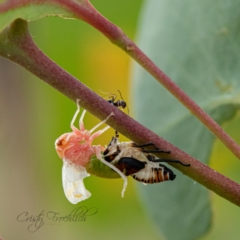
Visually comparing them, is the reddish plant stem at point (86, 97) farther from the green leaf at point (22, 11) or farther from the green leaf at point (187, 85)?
the green leaf at point (187, 85)

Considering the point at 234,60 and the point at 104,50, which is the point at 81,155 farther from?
the point at 104,50

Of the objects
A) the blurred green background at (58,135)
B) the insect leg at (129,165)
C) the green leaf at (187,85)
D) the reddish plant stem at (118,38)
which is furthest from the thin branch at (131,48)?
the blurred green background at (58,135)

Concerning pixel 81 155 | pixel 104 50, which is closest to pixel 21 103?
pixel 104 50

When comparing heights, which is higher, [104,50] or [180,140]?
[104,50]

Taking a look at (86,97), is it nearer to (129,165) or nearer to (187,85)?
(129,165)

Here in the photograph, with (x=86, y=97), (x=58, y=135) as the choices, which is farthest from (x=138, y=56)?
(x=58, y=135)

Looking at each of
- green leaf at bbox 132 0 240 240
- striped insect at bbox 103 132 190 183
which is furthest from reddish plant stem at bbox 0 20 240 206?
green leaf at bbox 132 0 240 240

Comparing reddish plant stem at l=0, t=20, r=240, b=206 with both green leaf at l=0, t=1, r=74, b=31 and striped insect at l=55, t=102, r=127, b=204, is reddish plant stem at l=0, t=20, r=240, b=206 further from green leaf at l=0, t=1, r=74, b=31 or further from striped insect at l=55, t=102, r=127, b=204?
striped insect at l=55, t=102, r=127, b=204
